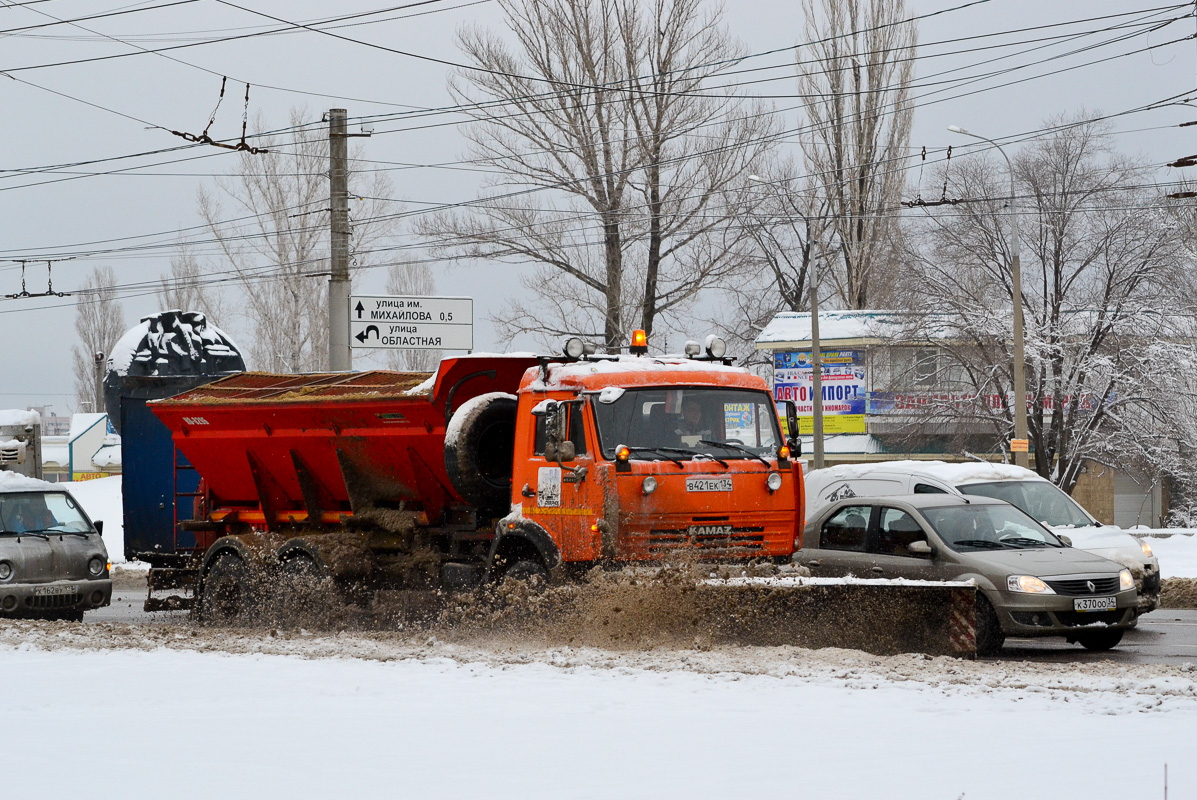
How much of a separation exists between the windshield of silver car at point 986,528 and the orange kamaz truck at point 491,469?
58.1 inches

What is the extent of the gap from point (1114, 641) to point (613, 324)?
23619 millimetres

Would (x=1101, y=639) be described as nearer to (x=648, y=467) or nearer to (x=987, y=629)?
(x=987, y=629)

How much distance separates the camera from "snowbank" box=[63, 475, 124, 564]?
108 ft

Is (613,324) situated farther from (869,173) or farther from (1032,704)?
(1032,704)

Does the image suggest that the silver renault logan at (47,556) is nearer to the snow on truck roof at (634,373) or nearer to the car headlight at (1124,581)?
the snow on truck roof at (634,373)

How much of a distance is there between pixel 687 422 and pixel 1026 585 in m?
3.16

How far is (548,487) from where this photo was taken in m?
11.7

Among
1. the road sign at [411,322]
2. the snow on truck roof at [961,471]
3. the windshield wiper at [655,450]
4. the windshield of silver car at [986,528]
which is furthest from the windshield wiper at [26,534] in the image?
the snow on truck roof at [961,471]

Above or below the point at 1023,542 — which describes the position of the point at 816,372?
above

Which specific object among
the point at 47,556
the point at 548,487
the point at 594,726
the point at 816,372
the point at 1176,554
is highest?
the point at 816,372

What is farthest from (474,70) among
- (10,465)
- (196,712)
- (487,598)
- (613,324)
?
(196,712)

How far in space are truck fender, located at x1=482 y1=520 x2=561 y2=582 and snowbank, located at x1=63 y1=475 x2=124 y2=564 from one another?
A: 68.9 ft

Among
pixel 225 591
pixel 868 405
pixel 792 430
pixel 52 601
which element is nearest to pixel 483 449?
pixel 792 430

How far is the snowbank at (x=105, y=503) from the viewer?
32875 mm
